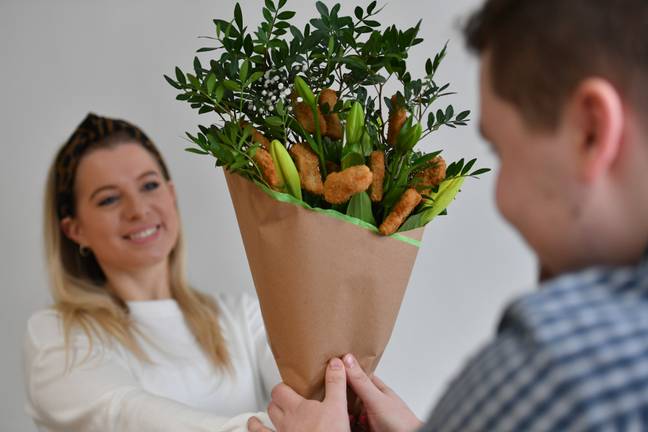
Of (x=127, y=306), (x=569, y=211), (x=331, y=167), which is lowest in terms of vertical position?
(x=127, y=306)

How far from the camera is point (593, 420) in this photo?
486mm

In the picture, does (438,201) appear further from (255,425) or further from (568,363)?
(568,363)

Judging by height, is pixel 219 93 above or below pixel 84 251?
above

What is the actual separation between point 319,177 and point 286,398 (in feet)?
1.15

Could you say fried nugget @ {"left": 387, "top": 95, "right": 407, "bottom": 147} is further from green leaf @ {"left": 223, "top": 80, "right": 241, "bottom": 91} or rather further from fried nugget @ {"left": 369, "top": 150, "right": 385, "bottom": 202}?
green leaf @ {"left": 223, "top": 80, "right": 241, "bottom": 91}

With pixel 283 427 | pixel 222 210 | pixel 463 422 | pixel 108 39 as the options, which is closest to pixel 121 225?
pixel 222 210

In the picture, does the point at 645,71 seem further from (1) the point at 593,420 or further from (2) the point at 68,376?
(2) the point at 68,376

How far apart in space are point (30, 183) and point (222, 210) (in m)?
0.60

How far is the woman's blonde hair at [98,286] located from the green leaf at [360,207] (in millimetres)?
1123

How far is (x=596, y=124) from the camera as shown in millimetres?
544

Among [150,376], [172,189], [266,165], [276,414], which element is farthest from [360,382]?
[172,189]

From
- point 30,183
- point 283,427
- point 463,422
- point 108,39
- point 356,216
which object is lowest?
point 283,427

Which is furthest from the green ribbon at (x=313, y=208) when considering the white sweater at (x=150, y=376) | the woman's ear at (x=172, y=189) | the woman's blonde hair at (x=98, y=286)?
the woman's ear at (x=172, y=189)

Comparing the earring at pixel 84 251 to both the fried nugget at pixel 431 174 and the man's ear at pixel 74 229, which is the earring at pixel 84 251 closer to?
the man's ear at pixel 74 229
